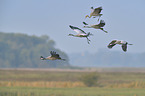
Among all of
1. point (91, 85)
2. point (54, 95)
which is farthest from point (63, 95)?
point (91, 85)

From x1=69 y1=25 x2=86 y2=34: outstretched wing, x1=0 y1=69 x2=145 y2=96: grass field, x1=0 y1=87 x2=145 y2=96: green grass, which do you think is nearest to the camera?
x1=69 y1=25 x2=86 y2=34: outstretched wing

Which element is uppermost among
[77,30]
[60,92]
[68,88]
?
[77,30]

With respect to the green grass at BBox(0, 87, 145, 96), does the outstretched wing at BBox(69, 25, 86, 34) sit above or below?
above

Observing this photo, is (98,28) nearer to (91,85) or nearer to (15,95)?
(15,95)

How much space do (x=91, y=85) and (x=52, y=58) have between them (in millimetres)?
55393

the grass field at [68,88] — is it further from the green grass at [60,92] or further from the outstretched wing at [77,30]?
the outstretched wing at [77,30]

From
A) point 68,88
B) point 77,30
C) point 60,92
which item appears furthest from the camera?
point 68,88

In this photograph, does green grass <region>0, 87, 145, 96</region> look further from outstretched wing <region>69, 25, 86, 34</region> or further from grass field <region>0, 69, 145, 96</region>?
outstretched wing <region>69, 25, 86, 34</region>

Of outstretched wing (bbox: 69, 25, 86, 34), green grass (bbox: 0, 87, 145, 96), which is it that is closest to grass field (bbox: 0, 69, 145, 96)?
green grass (bbox: 0, 87, 145, 96)

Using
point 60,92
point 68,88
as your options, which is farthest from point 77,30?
point 68,88

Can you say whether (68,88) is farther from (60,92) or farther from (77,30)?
(77,30)

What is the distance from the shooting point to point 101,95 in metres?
37.4

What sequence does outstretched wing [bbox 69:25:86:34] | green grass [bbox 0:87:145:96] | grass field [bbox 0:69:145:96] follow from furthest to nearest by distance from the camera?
1. grass field [bbox 0:69:145:96]
2. green grass [bbox 0:87:145:96]
3. outstretched wing [bbox 69:25:86:34]

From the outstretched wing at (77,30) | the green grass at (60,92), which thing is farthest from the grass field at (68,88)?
the outstretched wing at (77,30)
